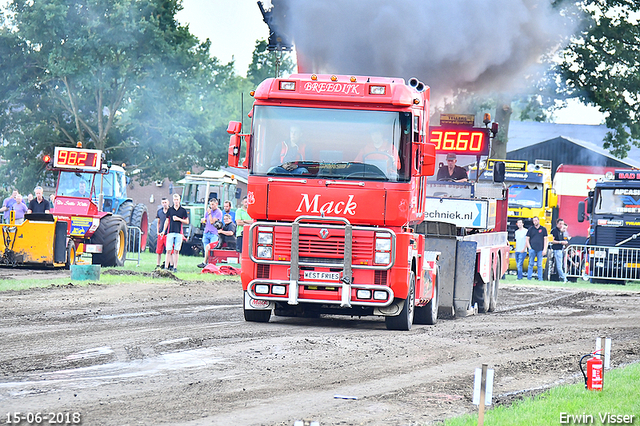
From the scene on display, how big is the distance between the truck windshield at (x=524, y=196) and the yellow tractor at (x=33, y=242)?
48.4 feet

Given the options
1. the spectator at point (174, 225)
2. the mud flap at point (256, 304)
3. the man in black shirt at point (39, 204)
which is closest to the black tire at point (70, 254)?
the man in black shirt at point (39, 204)

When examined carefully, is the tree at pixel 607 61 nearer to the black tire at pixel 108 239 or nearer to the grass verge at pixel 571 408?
the black tire at pixel 108 239

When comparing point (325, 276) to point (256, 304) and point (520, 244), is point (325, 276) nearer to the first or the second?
point (256, 304)

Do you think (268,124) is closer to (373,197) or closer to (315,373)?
(373,197)

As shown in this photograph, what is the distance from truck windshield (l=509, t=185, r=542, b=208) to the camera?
97.2 ft

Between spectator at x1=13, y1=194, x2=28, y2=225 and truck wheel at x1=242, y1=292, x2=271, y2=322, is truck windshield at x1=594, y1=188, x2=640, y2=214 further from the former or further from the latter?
truck wheel at x1=242, y1=292, x2=271, y2=322

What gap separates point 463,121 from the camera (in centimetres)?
1808

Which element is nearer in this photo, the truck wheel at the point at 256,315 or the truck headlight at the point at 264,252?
the truck headlight at the point at 264,252

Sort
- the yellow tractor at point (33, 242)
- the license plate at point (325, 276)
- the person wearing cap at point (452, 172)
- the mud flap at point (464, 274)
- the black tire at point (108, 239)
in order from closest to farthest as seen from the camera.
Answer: the license plate at point (325, 276), the mud flap at point (464, 274), the person wearing cap at point (452, 172), the yellow tractor at point (33, 242), the black tire at point (108, 239)

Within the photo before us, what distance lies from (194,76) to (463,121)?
27.3m

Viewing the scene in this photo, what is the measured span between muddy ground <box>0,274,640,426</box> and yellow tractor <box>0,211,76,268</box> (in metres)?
4.54

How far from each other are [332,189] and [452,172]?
249 inches

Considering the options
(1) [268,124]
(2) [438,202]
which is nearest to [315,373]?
(1) [268,124]

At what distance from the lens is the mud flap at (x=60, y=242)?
20.8 meters
